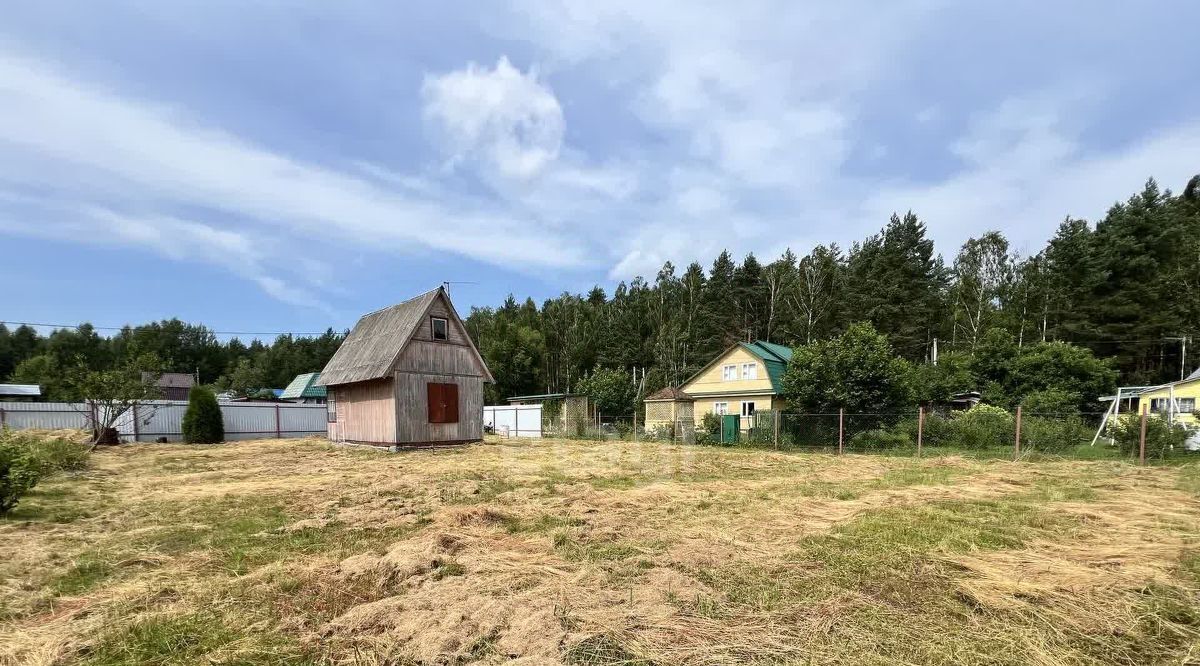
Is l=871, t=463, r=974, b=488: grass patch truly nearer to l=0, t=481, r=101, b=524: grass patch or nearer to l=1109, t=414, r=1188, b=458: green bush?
l=1109, t=414, r=1188, b=458: green bush

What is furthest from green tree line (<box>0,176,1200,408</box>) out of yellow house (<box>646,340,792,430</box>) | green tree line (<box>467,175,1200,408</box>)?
yellow house (<box>646,340,792,430</box>)

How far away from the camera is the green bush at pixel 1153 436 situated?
13703 millimetres

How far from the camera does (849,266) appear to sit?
42.5 metres

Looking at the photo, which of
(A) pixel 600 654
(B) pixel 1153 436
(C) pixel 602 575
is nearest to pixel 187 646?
(A) pixel 600 654

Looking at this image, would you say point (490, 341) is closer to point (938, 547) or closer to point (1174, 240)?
point (938, 547)

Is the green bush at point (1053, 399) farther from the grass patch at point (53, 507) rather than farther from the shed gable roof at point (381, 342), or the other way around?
the grass patch at point (53, 507)

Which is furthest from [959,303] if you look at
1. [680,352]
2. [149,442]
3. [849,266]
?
[149,442]

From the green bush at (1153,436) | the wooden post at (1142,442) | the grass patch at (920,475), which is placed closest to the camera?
the grass patch at (920,475)

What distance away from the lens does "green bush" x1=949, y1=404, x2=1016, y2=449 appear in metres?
17.3

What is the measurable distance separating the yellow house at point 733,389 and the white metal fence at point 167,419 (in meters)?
19.1

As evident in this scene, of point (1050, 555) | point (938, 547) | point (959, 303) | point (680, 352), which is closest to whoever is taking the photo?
point (1050, 555)

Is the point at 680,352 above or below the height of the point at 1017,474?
above

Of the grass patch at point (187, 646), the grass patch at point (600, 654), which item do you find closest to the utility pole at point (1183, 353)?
the grass patch at point (600, 654)

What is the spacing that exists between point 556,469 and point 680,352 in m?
32.7
